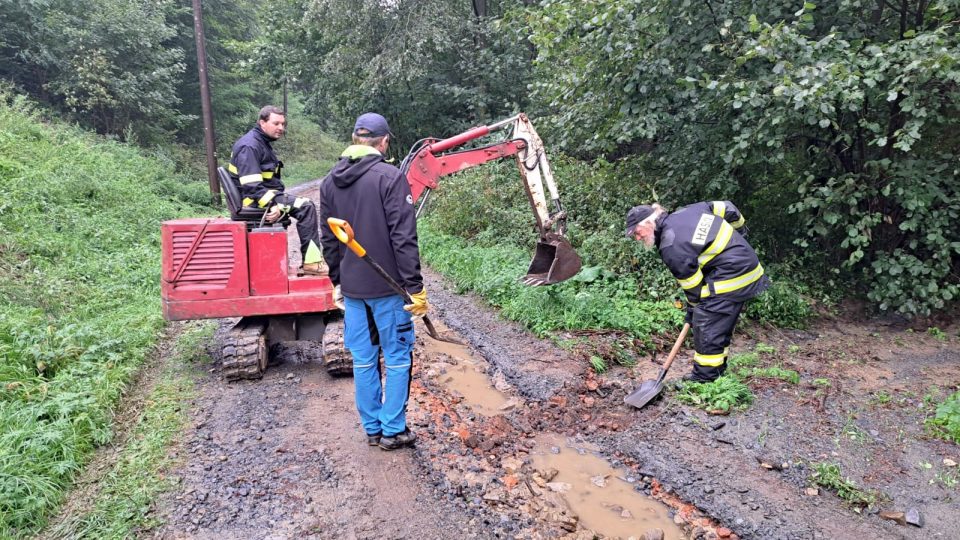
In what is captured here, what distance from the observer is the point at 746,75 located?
20.0 ft

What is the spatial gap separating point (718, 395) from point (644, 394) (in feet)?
1.85

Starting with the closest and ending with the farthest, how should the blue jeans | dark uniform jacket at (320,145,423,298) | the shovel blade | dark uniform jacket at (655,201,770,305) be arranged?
dark uniform jacket at (320,145,423,298) → the blue jeans → dark uniform jacket at (655,201,770,305) → the shovel blade

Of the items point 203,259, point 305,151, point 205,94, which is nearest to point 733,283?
point 203,259

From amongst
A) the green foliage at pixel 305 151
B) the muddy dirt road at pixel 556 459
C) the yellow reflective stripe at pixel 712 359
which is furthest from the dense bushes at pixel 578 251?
the green foliage at pixel 305 151

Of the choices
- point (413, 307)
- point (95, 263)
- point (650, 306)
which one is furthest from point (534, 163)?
point (95, 263)

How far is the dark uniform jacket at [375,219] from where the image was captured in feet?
11.8

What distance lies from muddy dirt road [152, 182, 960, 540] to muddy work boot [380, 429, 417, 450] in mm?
56

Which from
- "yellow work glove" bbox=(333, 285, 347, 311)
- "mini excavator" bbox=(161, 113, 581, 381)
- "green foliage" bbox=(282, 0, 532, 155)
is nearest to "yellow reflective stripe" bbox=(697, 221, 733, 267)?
"mini excavator" bbox=(161, 113, 581, 381)

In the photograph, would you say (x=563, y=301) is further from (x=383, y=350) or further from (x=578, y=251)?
(x=383, y=350)

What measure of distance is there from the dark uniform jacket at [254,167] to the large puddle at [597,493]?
3.25m

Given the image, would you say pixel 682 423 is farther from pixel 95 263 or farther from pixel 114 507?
pixel 95 263

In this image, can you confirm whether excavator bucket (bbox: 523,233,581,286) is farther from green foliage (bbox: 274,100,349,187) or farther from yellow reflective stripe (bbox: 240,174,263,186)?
green foliage (bbox: 274,100,349,187)

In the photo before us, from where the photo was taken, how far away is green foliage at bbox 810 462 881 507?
3.41 metres

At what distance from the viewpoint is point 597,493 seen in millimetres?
3695
